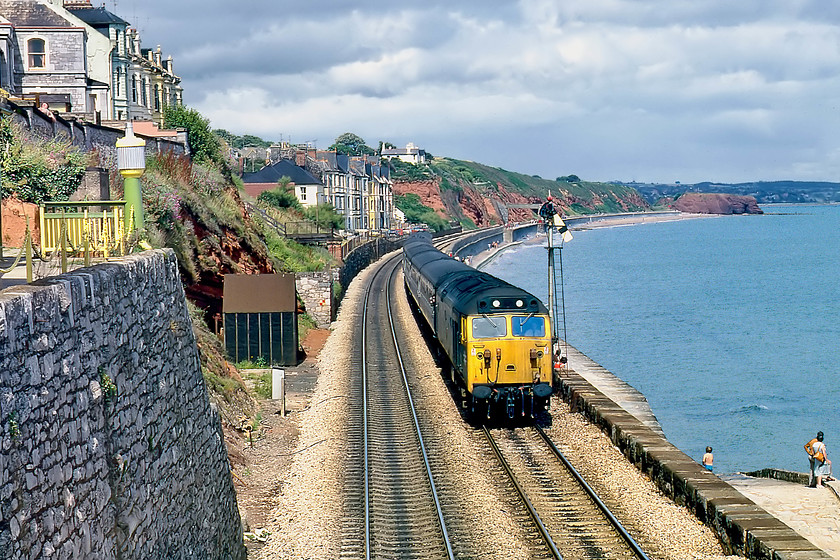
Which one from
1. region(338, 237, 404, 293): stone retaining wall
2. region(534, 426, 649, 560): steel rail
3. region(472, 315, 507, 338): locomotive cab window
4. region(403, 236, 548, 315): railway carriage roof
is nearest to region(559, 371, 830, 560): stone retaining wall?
region(534, 426, 649, 560): steel rail

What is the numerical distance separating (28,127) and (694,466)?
54.0ft

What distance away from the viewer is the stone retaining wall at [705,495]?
12.7 m

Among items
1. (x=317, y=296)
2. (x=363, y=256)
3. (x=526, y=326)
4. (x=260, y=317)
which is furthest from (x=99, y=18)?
(x=526, y=326)

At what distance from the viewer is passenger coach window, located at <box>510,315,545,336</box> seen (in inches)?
827

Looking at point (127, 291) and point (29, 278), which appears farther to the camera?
point (127, 291)

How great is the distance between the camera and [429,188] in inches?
6639

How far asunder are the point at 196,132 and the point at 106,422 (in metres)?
40.8

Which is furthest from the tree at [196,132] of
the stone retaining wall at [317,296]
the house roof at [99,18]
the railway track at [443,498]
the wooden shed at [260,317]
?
the railway track at [443,498]

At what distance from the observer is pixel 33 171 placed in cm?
1642

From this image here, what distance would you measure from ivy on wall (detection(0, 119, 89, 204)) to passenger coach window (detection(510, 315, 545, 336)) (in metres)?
9.59

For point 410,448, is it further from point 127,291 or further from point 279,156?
point 279,156

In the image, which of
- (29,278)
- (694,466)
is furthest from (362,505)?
(29,278)

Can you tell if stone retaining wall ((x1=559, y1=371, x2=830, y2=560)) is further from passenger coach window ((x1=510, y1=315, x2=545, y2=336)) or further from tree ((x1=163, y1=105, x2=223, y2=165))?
tree ((x1=163, y1=105, x2=223, y2=165))

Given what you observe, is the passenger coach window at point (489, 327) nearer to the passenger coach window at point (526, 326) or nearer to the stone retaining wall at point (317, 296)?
the passenger coach window at point (526, 326)
